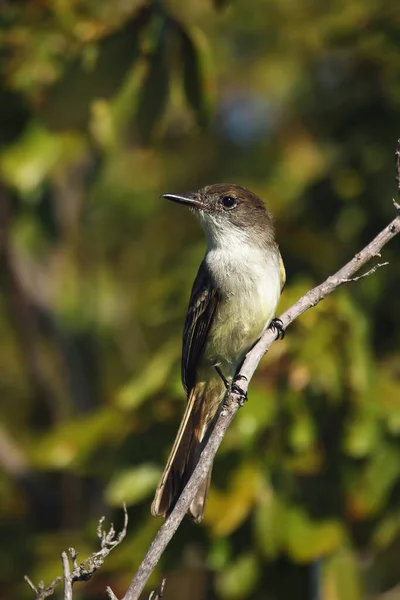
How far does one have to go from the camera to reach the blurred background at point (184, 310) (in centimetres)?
511

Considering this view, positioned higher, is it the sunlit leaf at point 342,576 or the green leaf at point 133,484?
the green leaf at point 133,484

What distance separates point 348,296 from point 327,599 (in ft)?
5.22

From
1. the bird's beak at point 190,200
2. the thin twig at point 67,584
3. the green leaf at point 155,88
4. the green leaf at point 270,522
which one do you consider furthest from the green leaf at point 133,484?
the thin twig at point 67,584

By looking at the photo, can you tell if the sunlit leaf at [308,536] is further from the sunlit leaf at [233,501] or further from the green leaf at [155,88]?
the green leaf at [155,88]

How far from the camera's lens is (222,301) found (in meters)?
4.62

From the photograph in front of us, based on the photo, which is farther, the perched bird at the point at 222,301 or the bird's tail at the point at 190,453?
the perched bird at the point at 222,301

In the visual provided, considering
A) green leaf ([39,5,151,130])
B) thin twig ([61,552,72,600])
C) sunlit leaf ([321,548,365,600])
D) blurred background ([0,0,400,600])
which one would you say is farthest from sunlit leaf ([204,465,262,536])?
thin twig ([61,552,72,600])

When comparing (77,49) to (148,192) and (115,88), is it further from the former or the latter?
(148,192)

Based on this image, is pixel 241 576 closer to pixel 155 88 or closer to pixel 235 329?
pixel 235 329

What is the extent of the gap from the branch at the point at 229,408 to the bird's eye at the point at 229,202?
3.64 feet

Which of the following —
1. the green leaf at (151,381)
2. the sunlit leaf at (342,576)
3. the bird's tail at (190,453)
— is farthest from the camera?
the sunlit leaf at (342,576)

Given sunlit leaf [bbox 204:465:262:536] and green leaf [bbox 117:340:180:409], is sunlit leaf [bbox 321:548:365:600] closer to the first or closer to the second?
sunlit leaf [bbox 204:465:262:536]

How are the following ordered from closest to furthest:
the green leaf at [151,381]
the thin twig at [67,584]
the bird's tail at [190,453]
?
the thin twig at [67,584] → the bird's tail at [190,453] → the green leaf at [151,381]

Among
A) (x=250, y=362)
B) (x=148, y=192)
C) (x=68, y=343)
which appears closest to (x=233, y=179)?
(x=148, y=192)
